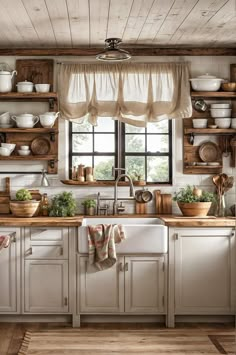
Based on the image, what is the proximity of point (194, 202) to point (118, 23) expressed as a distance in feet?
6.11

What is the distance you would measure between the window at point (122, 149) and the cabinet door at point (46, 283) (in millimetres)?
1231

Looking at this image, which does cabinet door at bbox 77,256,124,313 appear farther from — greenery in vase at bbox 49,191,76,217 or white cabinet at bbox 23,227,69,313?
greenery in vase at bbox 49,191,76,217

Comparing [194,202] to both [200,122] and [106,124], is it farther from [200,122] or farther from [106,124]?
[106,124]

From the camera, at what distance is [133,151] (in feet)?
20.2

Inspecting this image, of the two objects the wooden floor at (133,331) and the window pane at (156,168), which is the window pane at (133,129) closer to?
the window pane at (156,168)

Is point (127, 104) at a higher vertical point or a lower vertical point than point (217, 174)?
higher

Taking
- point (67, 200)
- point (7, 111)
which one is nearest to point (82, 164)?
point (67, 200)

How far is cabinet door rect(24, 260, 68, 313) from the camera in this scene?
5258mm

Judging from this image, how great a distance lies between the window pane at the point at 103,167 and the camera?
20.1ft

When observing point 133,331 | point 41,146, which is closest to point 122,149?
point 41,146

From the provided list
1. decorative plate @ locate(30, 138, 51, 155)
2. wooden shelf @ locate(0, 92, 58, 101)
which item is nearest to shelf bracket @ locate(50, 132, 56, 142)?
decorative plate @ locate(30, 138, 51, 155)

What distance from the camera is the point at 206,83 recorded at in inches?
232

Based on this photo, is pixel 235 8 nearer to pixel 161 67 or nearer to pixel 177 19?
pixel 177 19

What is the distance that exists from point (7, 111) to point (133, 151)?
1.37 m
